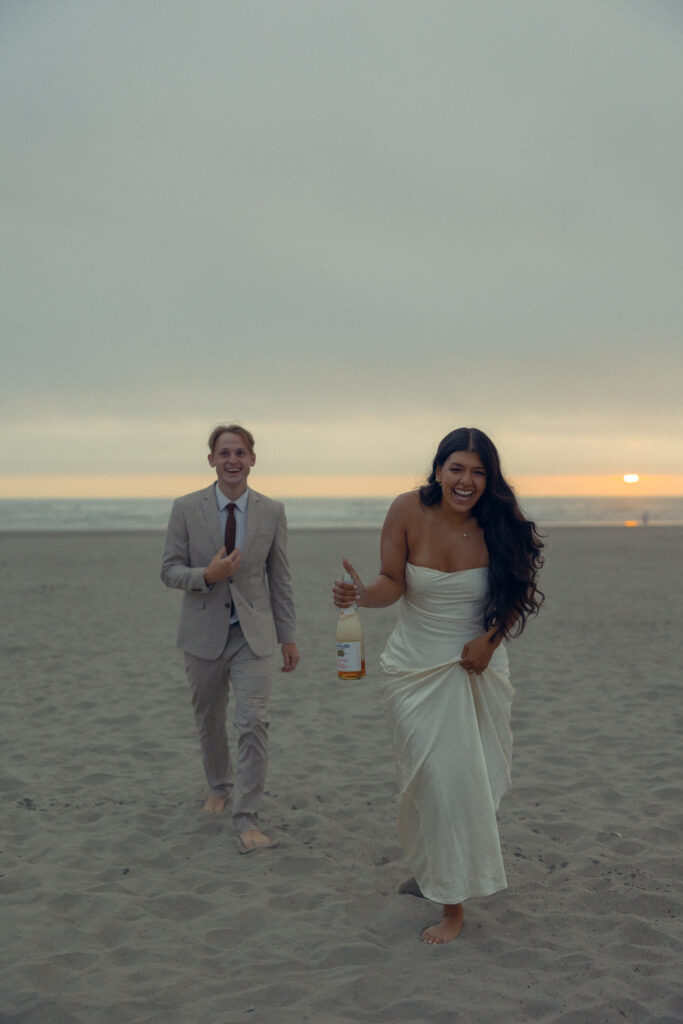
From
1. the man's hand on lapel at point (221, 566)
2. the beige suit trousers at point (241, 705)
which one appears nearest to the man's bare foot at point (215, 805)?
the beige suit trousers at point (241, 705)

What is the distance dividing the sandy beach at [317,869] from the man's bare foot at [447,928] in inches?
1.7

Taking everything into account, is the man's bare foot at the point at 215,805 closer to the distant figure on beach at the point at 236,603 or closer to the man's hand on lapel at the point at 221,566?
the distant figure on beach at the point at 236,603

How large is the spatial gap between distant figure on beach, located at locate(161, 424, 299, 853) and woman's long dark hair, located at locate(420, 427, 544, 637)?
144 centimetres

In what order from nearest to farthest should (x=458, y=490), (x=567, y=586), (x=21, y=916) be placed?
(x=458, y=490), (x=21, y=916), (x=567, y=586)

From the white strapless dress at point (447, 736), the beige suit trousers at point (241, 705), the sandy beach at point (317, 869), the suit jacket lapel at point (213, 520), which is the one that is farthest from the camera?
the suit jacket lapel at point (213, 520)

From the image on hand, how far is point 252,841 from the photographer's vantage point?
180 inches

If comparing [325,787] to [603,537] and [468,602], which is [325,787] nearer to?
[468,602]

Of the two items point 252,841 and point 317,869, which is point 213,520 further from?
point 317,869

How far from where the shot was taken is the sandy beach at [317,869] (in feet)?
10.4

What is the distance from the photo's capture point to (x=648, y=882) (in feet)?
13.7

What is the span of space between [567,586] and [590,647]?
250 inches

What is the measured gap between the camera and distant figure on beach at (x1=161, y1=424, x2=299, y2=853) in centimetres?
457

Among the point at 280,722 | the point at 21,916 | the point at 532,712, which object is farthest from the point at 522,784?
the point at 21,916

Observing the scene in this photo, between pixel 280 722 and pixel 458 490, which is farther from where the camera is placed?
pixel 280 722
